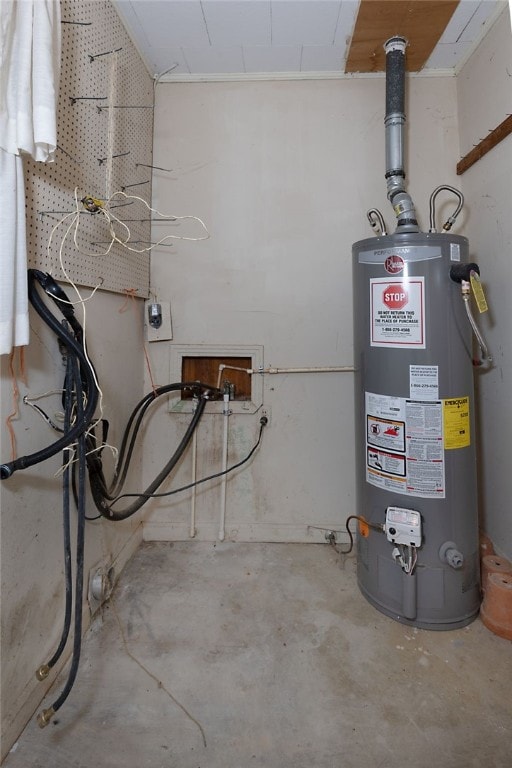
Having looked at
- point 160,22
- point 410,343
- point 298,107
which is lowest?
point 410,343

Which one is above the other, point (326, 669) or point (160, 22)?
point (160, 22)

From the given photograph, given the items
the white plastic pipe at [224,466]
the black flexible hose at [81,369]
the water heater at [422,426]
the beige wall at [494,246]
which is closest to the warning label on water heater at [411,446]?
the water heater at [422,426]

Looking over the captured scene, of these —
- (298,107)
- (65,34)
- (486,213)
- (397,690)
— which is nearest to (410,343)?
(486,213)

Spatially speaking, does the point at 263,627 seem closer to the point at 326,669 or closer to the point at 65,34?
the point at 326,669

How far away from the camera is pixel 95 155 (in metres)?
1.40

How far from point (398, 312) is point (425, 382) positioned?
0.28 meters

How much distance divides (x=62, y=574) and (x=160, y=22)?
2.35 meters

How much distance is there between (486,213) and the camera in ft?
5.48

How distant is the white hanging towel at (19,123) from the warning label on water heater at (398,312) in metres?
1.16

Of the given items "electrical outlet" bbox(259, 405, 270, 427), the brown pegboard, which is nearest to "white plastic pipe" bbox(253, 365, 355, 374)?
"electrical outlet" bbox(259, 405, 270, 427)

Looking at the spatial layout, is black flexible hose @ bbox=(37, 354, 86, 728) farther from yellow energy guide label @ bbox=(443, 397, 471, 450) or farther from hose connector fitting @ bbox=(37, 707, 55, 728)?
yellow energy guide label @ bbox=(443, 397, 471, 450)

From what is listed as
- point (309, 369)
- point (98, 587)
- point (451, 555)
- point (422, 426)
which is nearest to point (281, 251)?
point (309, 369)

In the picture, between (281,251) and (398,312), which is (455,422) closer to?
(398,312)

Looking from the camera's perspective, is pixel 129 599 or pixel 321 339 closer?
pixel 129 599
